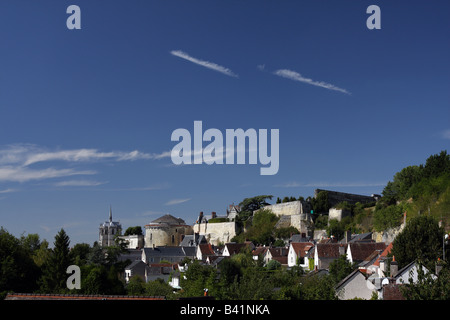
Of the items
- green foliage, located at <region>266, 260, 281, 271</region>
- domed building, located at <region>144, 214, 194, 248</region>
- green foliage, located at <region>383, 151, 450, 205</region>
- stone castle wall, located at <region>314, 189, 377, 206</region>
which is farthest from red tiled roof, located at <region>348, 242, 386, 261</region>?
domed building, located at <region>144, 214, 194, 248</region>

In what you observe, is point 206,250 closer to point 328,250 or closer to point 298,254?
point 298,254

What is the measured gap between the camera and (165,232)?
95500 mm

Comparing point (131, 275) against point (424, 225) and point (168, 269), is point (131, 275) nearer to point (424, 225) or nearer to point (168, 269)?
point (168, 269)

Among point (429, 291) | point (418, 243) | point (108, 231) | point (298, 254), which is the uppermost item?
point (429, 291)

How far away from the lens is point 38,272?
44.9m

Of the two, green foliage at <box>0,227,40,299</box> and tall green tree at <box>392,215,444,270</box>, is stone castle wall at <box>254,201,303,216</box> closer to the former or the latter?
tall green tree at <box>392,215,444,270</box>

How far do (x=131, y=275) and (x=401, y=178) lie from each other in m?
34.6

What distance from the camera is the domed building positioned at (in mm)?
95188

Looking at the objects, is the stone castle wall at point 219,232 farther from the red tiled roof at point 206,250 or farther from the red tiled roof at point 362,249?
the red tiled roof at point 362,249

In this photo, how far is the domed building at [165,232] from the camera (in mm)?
95188

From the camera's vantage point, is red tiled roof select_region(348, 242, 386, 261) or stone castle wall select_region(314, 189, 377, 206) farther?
stone castle wall select_region(314, 189, 377, 206)

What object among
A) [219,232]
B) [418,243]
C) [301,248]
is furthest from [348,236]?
[219,232]
